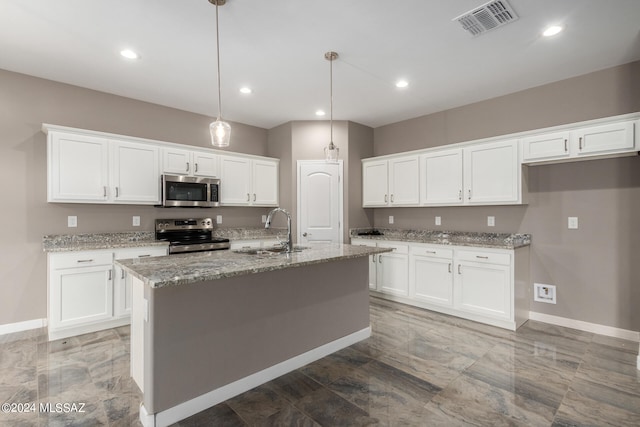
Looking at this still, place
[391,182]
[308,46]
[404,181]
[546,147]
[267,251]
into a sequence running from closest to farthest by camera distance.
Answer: [267,251] < [308,46] < [546,147] < [404,181] < [391,182]

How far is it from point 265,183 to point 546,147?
3723 mm

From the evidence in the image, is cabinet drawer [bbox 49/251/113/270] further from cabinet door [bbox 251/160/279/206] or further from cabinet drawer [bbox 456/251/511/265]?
cabinet drawer [bbox 456/251/511/265]

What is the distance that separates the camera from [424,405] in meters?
2.07

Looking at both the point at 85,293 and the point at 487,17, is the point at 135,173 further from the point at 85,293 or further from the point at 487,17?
the point at 487,17

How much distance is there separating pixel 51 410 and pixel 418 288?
372 centimetres

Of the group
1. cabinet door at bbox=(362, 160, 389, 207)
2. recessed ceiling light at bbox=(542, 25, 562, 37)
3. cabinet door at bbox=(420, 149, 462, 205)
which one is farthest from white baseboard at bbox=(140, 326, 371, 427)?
recessed ceiling light at bbox=(542, 25, 562, 37)

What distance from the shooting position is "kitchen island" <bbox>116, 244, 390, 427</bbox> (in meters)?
1.84

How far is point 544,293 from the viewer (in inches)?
143

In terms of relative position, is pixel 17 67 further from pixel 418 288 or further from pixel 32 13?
pixel 418 288

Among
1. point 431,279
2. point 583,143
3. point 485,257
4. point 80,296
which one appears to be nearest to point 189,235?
point 80,296

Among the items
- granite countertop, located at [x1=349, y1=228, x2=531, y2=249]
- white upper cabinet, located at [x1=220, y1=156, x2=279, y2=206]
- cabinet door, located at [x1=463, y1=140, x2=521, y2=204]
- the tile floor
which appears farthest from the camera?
white upper cabinet, located at [x1=220, y1=156, x2=279, y2=206]

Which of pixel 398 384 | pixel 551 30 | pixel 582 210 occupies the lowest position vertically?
pixel 398 384

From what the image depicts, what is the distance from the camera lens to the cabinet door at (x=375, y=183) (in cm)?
489

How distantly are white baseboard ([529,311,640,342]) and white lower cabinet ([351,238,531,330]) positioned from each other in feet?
0.57
